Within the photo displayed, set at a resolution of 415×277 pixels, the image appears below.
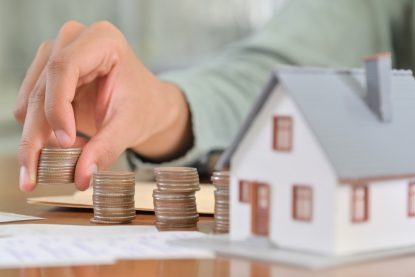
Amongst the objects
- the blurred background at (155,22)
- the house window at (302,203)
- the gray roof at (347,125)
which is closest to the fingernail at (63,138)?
the gray roof at (347,125)

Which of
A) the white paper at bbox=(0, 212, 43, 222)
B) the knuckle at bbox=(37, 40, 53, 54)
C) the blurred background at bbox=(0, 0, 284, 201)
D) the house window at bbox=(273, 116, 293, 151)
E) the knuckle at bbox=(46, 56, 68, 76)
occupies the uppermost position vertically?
the blurred background at bbox=(0, 0, 284, 201)

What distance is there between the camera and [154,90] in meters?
1.85

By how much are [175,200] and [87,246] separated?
7.5 inches

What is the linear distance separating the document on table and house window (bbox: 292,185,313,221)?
0.39ft

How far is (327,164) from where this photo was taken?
863 millimetres

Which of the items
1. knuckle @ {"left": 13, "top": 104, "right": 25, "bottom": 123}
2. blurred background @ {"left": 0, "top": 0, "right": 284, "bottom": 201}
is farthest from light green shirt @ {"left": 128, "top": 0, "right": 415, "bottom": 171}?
blurred background @ {"left": 0, "top": 0, "right": 284, "bottom": 201}

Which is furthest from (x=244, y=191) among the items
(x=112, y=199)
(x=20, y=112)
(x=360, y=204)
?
(x=20, y=112)

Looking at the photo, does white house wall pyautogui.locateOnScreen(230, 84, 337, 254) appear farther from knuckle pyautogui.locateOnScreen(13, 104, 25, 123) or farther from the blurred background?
the blurred background

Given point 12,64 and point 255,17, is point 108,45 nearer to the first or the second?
point 12,64

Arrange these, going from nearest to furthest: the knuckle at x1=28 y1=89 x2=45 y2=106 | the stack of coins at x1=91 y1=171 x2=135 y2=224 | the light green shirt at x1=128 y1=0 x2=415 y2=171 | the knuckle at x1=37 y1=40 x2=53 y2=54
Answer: the stack of coins at x1=91 y1=171 x2=135 y2=224, the knuckle at x1=28 y1=89 x2=45 y2=106, the knuckle at x1=37 y1=40 x2=53 y2=54, the light green shirt at x1=128 y1=0 x2=415 y2=171

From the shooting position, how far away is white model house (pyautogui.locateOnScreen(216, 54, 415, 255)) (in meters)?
0.87

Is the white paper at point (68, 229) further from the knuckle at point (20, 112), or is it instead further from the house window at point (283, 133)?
the knuckle at point (20, 112)

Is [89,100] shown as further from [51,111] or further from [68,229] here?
[68,229]

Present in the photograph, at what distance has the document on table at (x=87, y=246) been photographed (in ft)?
3.09
